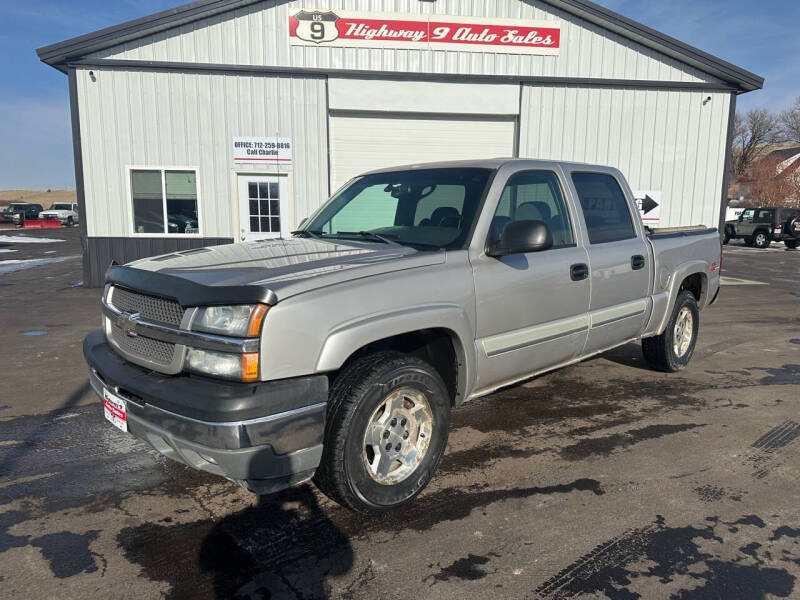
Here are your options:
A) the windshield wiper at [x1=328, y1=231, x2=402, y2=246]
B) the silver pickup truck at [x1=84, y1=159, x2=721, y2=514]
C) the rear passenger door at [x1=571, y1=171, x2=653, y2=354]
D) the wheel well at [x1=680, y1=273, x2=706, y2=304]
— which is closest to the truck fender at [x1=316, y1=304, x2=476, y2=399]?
the silver pickup truck at [x1=84, y1=159, x2=721, y2=514]

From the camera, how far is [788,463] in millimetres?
3660

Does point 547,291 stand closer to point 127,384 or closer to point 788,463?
point 788,463

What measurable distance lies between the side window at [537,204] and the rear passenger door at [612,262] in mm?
228

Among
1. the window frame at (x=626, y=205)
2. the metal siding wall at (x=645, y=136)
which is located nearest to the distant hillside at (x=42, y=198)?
the metal siding wall at (x=645, y=136)

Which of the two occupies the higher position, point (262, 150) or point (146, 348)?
point (262, 150)

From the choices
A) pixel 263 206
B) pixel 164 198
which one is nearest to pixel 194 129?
pixel 164 198

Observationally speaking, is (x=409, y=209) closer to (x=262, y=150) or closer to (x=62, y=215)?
(x=262, y=150)

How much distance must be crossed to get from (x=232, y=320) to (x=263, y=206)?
35.0ft

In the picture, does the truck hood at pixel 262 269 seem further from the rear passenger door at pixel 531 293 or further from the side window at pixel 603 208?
the side window at pixel 603 208

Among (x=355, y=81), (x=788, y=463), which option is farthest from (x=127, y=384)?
(x=355, y=81)

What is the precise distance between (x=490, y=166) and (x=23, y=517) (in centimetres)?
340

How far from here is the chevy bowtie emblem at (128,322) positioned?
2.86 m

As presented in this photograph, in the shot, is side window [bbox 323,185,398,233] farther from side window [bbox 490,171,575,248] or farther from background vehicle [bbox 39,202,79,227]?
background vehicle [bbox 39,202,79,227]

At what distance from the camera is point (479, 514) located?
3.02m
